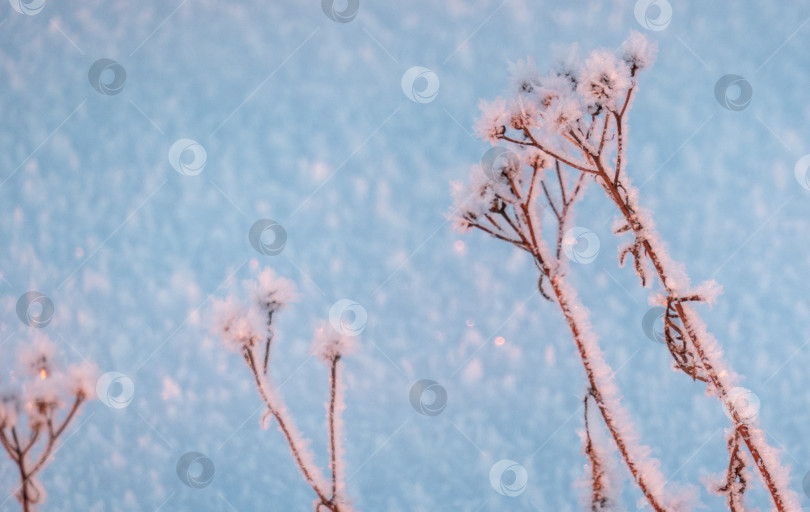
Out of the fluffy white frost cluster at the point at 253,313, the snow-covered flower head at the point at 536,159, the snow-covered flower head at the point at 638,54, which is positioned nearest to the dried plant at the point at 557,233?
the snow-covered flower head at the point at 536,159

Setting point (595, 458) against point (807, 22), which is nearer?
point (595, 458)

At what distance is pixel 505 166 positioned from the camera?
27.0 inches

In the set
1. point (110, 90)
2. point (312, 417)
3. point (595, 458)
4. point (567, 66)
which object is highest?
point (567, 66)

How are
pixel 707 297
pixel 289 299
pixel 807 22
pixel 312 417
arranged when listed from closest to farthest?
pixel 707 297 → pixel 289 299 → pixel 807 22 → pixel 312 417

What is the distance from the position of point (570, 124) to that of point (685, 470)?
939 mm

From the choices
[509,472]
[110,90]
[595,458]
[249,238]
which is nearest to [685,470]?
[509,472]

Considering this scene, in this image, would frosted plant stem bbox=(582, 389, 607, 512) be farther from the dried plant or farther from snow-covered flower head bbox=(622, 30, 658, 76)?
snow-covered flower head bbox=(622, 30, 658, 76)

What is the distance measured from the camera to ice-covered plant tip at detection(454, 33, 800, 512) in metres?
0.60

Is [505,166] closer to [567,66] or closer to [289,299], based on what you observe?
[567,66]

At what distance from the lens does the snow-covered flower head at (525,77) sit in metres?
0.68

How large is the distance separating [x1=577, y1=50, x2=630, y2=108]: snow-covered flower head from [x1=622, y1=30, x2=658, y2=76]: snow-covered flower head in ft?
0.04

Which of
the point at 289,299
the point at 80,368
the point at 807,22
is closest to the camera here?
the point at 289,299

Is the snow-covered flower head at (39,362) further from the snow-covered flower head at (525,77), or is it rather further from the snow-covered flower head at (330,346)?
the snow-covered flower head at (525,77)

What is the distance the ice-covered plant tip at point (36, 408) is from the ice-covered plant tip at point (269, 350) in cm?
25
